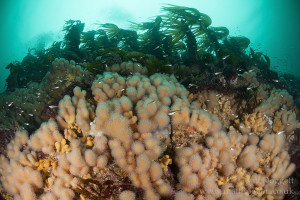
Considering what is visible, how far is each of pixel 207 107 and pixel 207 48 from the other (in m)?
5.08

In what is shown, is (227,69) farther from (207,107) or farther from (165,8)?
(165,8)

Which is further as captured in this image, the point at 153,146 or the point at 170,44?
the point at 170,44

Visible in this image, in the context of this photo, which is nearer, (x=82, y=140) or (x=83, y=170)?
(x=83, y=170)

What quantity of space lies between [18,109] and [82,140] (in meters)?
3.71

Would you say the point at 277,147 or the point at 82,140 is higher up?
the point at 82,140

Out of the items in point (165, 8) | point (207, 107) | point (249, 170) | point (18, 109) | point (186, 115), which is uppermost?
point (165, 8)

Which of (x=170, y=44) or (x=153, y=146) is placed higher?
(x=170, y=44)

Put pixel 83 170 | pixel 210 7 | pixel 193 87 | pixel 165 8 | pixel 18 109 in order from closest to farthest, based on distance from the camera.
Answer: pixel 83 170
pixel 193 87
pixel 18 109
pixel 165 8
pixel 210 7

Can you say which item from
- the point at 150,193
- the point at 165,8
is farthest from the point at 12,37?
the point at 150,193

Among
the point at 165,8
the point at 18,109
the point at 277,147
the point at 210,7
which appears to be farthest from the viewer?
the point at 210,7

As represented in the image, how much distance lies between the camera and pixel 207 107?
149 inches

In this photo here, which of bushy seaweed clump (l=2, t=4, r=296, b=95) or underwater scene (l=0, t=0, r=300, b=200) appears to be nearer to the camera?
underwater scene (l=0, t=0, r=300, b=200)

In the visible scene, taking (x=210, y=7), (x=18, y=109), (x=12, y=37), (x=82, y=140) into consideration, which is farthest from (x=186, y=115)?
(x=210, y=7)

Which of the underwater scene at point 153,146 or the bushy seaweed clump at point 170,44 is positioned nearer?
the underwater scene at point 153,146
